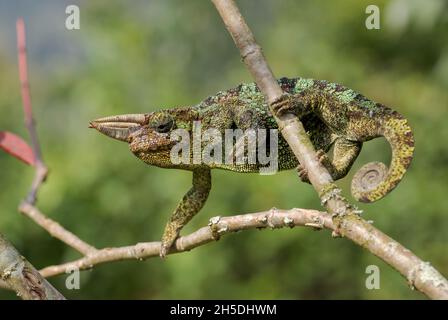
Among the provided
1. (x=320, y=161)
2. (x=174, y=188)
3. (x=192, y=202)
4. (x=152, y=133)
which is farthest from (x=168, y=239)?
(x=174, y=188)

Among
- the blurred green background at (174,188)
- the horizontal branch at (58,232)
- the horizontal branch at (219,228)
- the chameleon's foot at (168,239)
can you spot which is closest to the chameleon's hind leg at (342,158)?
the horizontal branch at (219,228)

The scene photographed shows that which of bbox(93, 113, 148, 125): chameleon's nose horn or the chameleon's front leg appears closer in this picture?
bbox(93, 113, 148, 125): chameleon's nose horn

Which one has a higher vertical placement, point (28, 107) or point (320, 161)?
point (28, 107)

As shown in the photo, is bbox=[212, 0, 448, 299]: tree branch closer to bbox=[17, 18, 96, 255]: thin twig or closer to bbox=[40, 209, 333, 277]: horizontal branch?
bbox=[40, 209, 333, 277]: horizontal branch

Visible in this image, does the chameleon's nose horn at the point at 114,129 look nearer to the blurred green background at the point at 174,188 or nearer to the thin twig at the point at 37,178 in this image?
the thin twig at the point at 37,178

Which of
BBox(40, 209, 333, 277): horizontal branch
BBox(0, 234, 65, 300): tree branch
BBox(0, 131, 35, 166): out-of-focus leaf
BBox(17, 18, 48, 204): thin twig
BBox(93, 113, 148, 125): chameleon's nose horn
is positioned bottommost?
BBox(0, 234, 65, 300): tree branch

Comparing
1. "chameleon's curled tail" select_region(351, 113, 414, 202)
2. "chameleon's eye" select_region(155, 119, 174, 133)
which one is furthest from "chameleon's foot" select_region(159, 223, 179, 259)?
"chameleon's curled tail" select_region(351, 113, 414, 202)

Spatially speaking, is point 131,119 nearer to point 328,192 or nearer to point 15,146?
point 15,146
